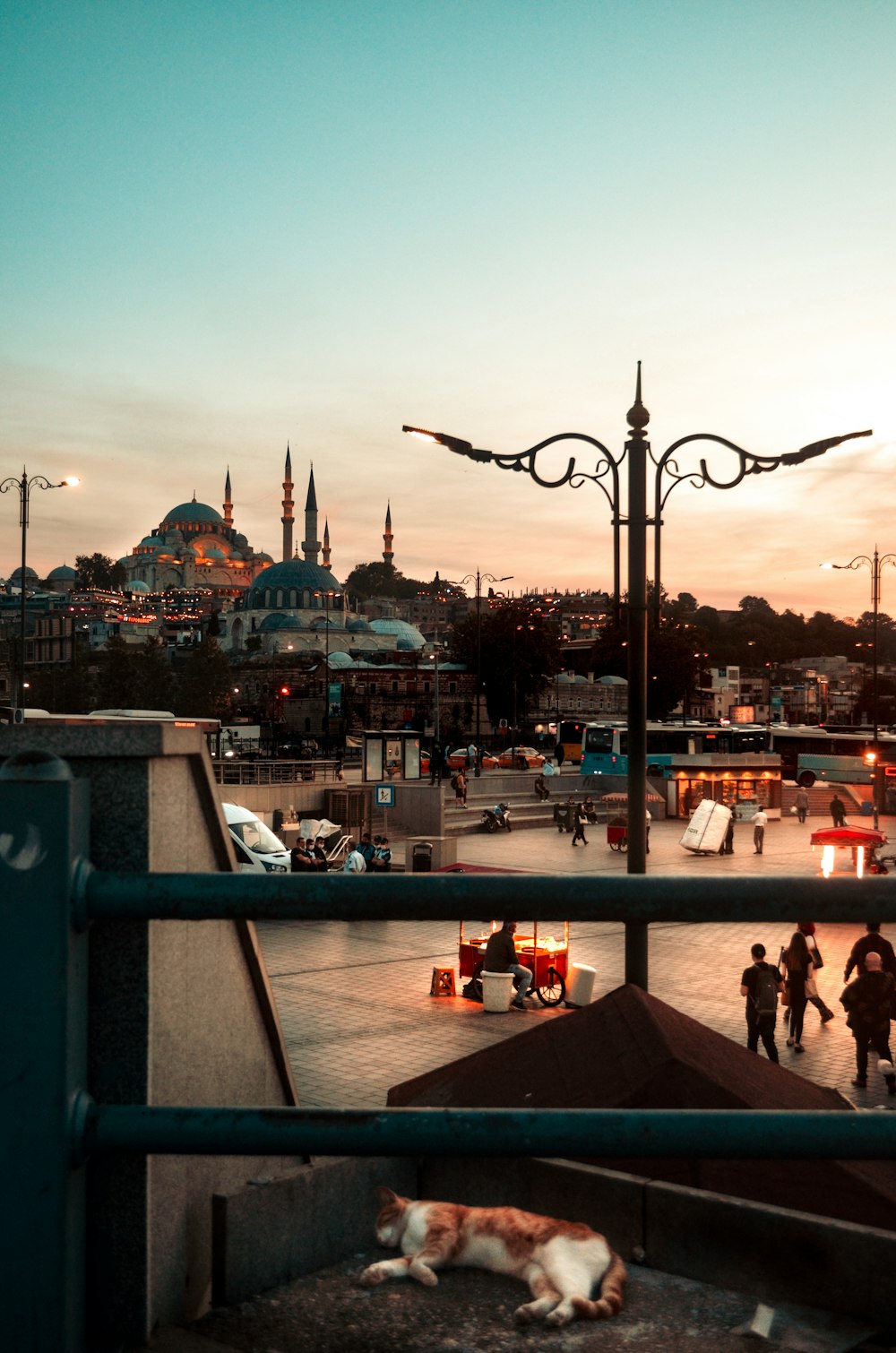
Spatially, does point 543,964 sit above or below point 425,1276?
below

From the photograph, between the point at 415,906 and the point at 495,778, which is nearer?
the point at 415,906

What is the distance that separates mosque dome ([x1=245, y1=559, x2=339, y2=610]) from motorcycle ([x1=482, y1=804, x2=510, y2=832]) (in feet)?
378

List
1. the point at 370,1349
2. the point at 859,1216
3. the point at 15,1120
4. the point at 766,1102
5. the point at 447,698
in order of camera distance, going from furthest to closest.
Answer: the point at 447,698
the point at 766,1102
the point at 859,1216
the point at 370,1349
the point at 15,1120

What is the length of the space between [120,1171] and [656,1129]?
2.21 ft

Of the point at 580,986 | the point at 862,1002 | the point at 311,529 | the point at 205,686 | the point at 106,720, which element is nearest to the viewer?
the point at 106,720

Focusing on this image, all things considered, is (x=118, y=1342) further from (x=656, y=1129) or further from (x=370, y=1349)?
(x=656, y=1129)

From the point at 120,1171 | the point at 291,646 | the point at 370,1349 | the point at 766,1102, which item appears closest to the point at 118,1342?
the point at 120,1171

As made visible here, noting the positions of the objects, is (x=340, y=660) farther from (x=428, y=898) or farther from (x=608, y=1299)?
(x=428, y=898)

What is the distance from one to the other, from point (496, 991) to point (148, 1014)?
1433 centimetres

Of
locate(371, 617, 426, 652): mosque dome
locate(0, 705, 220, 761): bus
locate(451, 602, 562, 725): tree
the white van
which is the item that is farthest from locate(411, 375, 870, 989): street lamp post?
locate(371, 617, 426, 652): mosque dome

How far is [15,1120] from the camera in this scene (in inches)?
50.9

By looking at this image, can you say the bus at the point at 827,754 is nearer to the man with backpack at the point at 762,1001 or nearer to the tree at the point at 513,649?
the tree at the point at 513,649

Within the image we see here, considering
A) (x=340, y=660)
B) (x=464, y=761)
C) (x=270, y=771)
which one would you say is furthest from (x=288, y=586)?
(x=270, y=771)

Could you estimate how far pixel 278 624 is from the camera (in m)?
144
